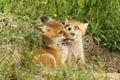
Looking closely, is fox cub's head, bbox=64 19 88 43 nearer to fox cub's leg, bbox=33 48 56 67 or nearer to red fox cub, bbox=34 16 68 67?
red fox cub, bbox=34 16 68 67

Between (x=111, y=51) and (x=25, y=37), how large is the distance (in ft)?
6.92

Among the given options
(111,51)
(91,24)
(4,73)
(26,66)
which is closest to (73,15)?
(91,24)

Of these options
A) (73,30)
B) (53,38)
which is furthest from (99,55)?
(53,38)

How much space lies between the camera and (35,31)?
7934mm

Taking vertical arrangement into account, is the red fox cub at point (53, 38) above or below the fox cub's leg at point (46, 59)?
above

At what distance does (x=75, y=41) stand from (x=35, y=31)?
2.46 feet

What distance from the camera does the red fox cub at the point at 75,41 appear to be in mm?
7999

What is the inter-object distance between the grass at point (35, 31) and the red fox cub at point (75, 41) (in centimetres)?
53

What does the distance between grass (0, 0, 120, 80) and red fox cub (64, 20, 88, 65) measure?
529 mm

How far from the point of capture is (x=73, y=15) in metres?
9.38

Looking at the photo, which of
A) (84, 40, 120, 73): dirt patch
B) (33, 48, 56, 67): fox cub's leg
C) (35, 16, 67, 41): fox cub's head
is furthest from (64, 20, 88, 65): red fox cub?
(84, 40, 120, 73): dirt patch

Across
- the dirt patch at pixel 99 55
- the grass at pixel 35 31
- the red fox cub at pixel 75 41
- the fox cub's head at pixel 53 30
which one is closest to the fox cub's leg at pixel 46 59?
the grass at pixel 35 31

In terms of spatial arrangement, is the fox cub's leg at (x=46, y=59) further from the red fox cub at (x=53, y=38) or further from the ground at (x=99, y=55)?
the ground at (x=99, y=55)

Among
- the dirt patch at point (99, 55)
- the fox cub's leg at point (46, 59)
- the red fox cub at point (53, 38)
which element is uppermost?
the red fox cub at point (53, 38)
